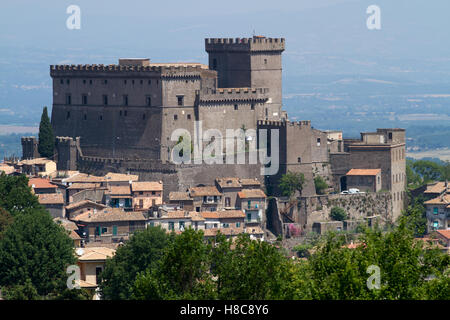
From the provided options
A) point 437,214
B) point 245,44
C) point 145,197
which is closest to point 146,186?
point 145,197

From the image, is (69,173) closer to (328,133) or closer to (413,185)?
(328,133)

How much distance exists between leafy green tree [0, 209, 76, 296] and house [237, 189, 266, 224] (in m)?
18.6

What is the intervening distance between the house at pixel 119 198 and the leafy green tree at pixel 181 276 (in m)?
40.5

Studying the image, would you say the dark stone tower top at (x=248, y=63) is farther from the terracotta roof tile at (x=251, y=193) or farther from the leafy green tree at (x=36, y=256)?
the leafy green tree at (x=36, y=256)

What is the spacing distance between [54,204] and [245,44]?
18015 millimetres

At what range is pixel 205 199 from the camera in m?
87.7

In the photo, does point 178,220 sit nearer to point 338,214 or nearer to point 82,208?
point 82,208

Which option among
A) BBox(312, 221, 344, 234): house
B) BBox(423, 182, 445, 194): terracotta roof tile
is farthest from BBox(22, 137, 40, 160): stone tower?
BBox(423, 182, 445, 194): terracotta roof tile

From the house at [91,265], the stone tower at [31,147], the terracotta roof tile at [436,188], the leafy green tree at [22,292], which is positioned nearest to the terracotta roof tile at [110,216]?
the house at [91,265]

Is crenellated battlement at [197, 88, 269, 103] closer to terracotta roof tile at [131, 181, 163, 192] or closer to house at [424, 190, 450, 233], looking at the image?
terracotta roof tile at [131, 181, 163, 192]

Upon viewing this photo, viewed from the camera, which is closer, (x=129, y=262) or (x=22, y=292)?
(x=22, y=292)

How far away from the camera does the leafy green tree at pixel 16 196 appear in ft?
268

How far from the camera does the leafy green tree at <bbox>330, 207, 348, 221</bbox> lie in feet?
295
